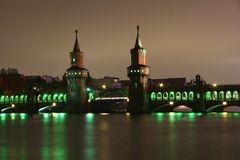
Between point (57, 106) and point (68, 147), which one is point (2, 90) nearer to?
point (57, 106)

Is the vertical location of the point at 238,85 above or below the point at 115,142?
above

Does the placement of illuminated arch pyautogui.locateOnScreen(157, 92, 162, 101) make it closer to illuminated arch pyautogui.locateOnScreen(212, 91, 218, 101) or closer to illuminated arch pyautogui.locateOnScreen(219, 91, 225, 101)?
illuminated arch pyautogui.locateOnScreen(212, 91, 218, 101)

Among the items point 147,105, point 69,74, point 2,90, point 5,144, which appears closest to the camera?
point 5,144

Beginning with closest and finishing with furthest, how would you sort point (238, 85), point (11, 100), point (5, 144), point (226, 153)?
point (226, 153)
point (5, 144)
point (238, 85)
point (11, 100)

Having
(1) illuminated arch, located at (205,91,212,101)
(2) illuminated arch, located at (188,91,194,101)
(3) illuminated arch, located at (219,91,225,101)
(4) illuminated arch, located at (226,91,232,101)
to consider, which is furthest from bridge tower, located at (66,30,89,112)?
(4) illuminated arch, located at (226,91,232,101)

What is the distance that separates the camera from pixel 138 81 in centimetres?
11369

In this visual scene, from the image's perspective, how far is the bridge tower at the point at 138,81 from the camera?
367 feet

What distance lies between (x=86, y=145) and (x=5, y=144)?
6541 millimetres

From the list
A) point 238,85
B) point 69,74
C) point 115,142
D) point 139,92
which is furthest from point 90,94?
point 115,142

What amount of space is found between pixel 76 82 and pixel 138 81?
19256 millimetres

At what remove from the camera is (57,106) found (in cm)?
13375

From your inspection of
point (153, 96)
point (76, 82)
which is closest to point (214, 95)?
point (153, 96)

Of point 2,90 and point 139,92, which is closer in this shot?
point 139,92

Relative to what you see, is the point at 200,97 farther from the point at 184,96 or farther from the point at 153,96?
the point at 153,96
